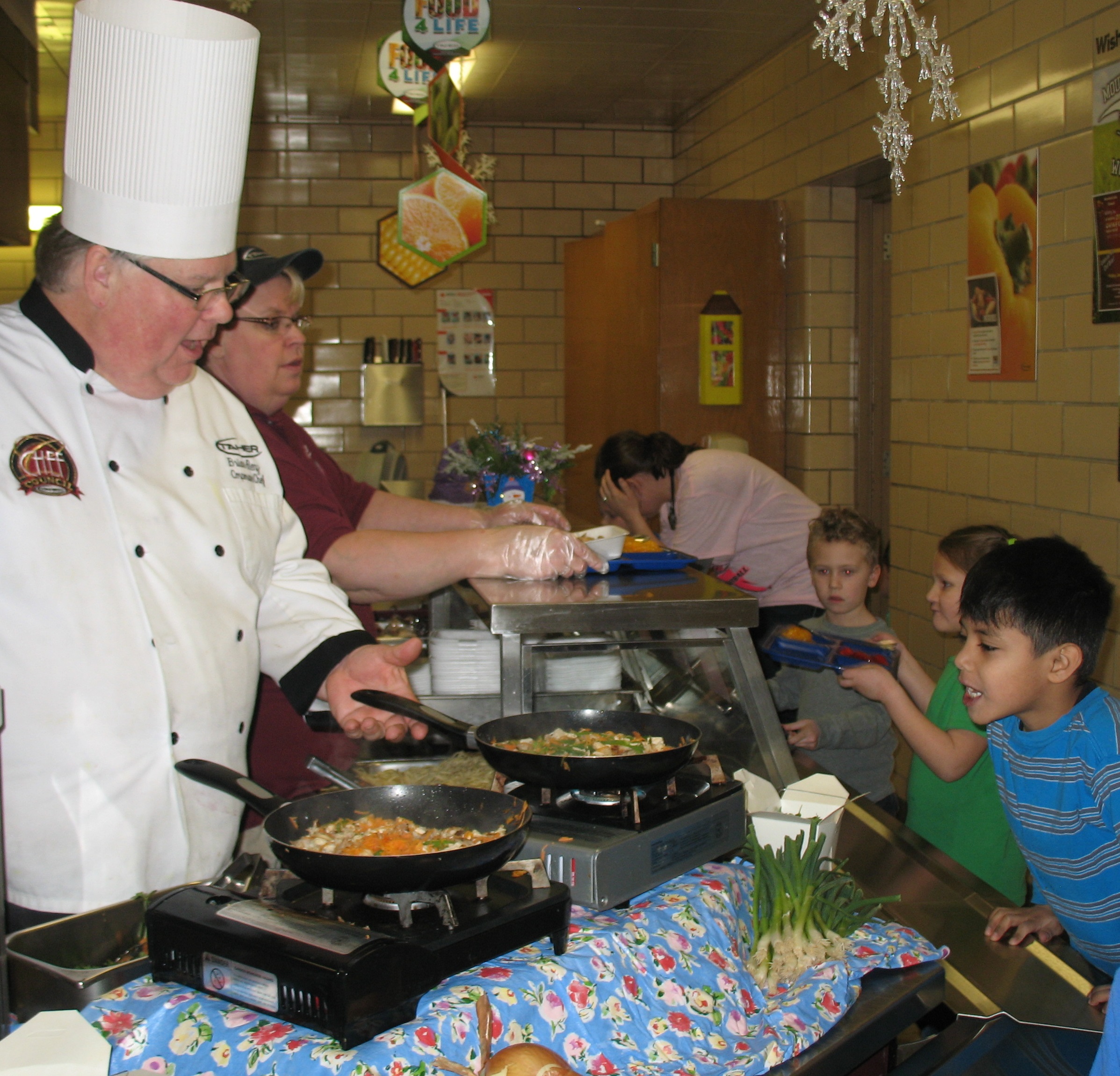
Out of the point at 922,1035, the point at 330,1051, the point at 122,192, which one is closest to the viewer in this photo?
the point at 330,1051

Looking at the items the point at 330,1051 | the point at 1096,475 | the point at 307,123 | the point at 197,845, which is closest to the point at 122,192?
the point at 197,845

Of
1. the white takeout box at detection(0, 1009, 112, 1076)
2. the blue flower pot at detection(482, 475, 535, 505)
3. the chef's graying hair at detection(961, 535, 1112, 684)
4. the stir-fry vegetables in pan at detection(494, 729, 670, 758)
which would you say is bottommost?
Result: the white takeout box at detection(0, 1009, 112, 1076)

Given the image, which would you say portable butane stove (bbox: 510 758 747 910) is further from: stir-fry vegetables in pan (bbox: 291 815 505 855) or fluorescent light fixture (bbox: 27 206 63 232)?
fluorescent light fixture (bbox: 27 206 63 232)

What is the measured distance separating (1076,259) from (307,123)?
5.29 metres

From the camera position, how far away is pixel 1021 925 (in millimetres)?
1637

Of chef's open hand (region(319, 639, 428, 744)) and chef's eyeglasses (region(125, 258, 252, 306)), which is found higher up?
chef's eyeglasses (region(125, 258, 252, 306))

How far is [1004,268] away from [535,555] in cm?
242

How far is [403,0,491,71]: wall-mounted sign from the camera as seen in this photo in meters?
3.78

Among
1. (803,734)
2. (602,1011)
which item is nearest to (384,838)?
(602,1011)

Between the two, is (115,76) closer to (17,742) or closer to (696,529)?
(17,742)

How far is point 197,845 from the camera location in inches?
69.3

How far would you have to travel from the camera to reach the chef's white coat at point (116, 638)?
5.18 feet

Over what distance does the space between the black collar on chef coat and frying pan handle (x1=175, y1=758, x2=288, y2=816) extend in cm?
70

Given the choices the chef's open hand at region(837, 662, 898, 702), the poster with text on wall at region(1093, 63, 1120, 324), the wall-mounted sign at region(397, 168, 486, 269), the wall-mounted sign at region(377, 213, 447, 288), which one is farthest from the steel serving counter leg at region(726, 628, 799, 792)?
the wall-mounted sign at region(377, 213, 447, 288)
